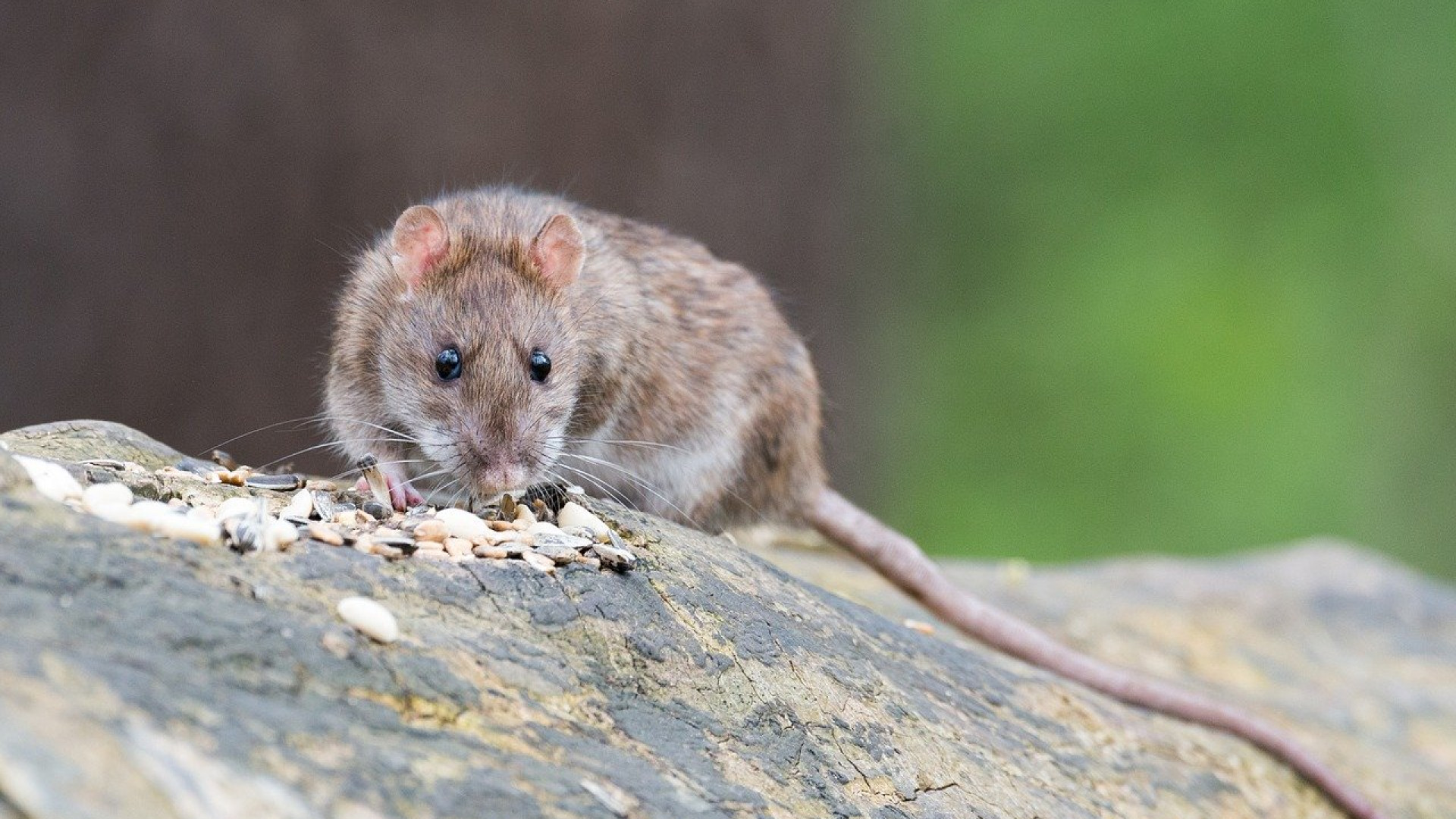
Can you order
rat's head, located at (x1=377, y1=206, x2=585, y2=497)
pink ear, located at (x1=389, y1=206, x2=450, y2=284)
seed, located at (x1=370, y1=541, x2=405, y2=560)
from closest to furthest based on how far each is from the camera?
seed, located at (x1=370, y1=541, x2=405, y2=560) < rat's head, located at (x1=377, y1=206, x2=585, y2=497) < pink ear, located at (x1=389, y1=206, x2=450, y2=284)

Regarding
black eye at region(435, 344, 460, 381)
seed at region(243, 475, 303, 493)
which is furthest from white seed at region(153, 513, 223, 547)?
black eye at region(435, 344, 460, 381)

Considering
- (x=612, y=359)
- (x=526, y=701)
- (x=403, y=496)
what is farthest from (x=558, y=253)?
(x=526, y=701)

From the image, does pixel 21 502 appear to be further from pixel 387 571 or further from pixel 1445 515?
pixel 1445 515

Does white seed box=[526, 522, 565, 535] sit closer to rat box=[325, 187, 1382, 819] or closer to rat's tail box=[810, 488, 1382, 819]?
rat box=[325, 187, 1382, 819]

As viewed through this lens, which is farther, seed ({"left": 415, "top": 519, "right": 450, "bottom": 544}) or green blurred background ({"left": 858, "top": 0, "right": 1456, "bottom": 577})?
green blurred background ({"left": 858, "top": 0, "right": 1456, "bottom": 577})

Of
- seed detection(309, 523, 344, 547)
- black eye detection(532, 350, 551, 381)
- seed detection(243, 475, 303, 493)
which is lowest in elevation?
seed detection(243, 475, 303, 493)

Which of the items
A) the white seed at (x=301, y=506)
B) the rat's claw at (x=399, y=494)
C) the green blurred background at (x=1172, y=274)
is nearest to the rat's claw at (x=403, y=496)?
the rat's claw at (x=399, y=494)

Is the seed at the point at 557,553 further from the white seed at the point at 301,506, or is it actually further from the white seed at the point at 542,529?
the white seed at the point at 301,506
